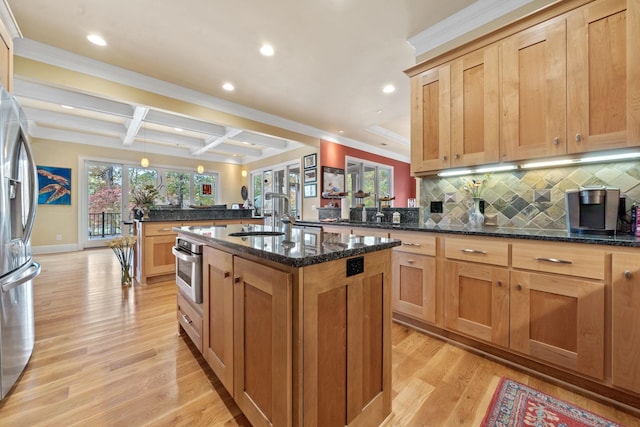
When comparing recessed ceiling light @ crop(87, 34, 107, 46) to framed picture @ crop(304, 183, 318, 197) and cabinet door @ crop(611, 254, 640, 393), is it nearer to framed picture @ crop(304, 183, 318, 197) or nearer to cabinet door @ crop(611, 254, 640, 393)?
framed picture @ crop(304, 183, 318, 197)

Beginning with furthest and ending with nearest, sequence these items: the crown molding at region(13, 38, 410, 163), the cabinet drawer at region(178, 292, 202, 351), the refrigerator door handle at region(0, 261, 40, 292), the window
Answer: the window → the crown molding at region(13, 38, 410, 163) → the cabinet drawer at region(178, 292, 202, 351) → the refrigerator door handle at region(0, 261, 40, 292)

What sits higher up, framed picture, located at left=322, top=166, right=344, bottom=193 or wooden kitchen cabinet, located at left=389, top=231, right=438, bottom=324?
framed picture, located at left=322, top=166, right=344, bottom=193

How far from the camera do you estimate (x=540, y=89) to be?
6.03ft

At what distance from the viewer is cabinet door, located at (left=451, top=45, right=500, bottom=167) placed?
2033 millimetres

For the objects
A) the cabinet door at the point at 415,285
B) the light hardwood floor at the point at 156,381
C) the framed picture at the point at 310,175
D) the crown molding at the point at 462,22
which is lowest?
the light hardwood floor at the point at 156,381

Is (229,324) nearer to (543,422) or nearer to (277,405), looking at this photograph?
(277,405)

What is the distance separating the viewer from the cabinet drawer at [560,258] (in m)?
1.40

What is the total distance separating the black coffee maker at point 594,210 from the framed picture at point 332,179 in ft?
14.7

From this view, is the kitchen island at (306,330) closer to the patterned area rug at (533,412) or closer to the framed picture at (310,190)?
the patterned area rug at (533,412)

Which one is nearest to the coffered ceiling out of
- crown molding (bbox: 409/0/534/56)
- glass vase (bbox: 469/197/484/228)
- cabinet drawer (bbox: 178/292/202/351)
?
crown molding (bbox: 409/0/534/56)

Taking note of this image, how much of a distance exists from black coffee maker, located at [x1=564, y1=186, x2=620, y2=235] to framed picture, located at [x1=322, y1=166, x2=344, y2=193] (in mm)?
4493

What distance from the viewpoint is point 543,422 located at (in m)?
1.28

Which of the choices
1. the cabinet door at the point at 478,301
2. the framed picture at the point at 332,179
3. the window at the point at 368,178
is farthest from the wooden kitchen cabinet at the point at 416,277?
the window at the point at 368,178

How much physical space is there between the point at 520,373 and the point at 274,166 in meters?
6.87
